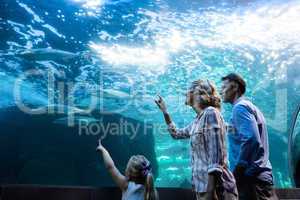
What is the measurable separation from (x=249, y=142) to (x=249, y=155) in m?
0.13

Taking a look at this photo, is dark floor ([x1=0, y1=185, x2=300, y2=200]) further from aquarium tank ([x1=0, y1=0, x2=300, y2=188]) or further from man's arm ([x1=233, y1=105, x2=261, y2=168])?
aquarium tank ([x1=0, y1=0, x2=300, y2=188])

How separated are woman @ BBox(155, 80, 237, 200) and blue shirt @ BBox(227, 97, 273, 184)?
0.41 metres

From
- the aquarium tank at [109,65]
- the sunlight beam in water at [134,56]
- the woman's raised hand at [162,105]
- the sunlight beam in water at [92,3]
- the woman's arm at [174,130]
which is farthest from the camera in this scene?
the sunlight beam in water at [134,56]

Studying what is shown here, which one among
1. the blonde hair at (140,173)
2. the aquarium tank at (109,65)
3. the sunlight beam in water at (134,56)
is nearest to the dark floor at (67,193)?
the blonde hair at (140,173)

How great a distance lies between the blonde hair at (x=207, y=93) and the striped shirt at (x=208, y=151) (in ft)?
0.40

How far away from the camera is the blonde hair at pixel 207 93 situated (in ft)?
9.48

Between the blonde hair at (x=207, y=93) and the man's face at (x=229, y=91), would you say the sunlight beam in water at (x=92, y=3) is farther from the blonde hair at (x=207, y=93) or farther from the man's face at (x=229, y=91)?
the blonde hair at (x=207, y=93)

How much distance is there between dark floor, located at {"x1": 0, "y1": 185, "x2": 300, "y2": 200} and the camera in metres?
3.34

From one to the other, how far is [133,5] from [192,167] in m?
11.0

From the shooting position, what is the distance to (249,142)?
304 cm

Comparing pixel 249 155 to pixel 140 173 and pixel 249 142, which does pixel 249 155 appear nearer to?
pixel 249 142

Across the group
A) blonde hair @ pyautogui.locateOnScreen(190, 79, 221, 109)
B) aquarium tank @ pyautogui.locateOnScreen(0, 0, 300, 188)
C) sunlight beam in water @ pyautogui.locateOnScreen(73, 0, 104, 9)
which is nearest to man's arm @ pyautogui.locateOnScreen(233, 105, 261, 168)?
blonde hair @ pyautogui.locateOnScreen(190, 79, 221, 109)

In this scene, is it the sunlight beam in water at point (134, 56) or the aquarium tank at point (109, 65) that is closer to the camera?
the aquarium tank at point (109, 65)

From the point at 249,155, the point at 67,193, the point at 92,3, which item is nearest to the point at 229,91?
the point at 249,155
